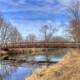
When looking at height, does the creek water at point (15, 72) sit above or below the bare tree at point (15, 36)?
below

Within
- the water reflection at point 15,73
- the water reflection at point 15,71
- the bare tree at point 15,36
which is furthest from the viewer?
the bare tree at point 15,36

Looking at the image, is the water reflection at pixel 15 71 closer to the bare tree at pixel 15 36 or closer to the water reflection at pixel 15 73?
the water reflection at pixel 15 73

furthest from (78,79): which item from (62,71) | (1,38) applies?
(1,38)

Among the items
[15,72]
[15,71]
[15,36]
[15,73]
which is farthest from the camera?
Answer: [15,36]

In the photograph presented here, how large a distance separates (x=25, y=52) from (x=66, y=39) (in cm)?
576

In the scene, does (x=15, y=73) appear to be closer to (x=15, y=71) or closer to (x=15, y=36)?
(x=15, y=71)

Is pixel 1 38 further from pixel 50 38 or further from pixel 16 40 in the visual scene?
pixel 50 38

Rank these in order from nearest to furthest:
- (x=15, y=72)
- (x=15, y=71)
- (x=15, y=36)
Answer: (x=15, y=72) < (x=15, y=71) < (x=15, y=36)

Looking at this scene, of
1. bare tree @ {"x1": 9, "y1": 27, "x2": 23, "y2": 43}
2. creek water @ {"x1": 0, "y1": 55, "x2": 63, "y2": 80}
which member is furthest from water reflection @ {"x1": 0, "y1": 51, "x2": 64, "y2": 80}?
bare tree @ {"x1": 9, "y1": 27, "x2": 23, "y2": 43}

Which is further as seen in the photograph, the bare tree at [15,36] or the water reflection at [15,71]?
the bare tree at [15,36]

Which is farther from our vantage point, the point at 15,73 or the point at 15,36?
the point at 15,36

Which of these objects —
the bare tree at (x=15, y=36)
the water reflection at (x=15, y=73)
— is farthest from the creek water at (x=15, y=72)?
the bare tree at (x=15, y=36)

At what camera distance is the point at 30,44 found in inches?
1550

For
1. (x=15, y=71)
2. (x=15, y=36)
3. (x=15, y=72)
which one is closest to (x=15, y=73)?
(x=15, y=72)
